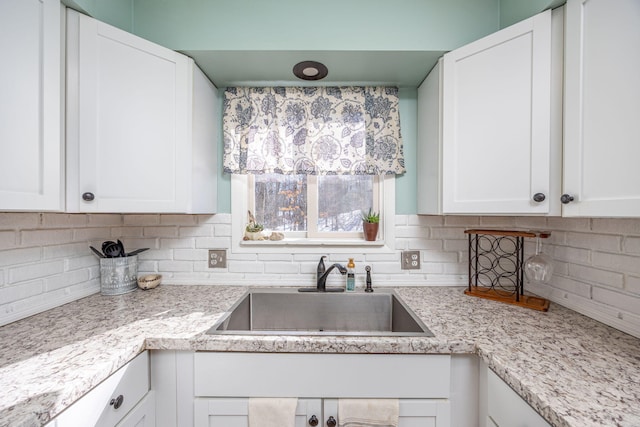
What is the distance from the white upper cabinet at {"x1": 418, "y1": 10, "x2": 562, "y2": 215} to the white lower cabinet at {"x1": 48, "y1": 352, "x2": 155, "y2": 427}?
1.41 m

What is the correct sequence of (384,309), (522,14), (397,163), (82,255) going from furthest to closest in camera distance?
(397,163) < (384,309) < (82,255) < (522,14)

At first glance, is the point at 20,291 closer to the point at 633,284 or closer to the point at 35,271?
the point at 35,271

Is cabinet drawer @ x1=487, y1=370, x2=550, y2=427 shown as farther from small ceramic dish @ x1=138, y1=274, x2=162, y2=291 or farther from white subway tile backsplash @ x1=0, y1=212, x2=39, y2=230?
white subway tile backsplash @ x1=0, y1=212, x2=39, y2=230

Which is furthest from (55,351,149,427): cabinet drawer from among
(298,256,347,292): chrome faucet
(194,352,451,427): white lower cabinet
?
(298,256,347,292): chrome faucet

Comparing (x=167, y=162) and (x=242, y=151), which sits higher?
(x=242, y=151)

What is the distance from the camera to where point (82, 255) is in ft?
4.64

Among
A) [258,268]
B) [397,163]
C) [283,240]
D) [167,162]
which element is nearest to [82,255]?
[167,162]

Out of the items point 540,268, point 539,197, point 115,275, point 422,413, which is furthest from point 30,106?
point 540,268

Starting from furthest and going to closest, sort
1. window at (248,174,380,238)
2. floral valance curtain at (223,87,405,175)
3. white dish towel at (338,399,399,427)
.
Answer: window at (248,174,380,238)
floral valance curtain at (223,87,405,175)
white dish towel at (338,399,399,427)

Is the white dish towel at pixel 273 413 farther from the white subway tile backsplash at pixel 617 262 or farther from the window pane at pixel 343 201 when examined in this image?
the white subway tile backsplash at pixel 617 262

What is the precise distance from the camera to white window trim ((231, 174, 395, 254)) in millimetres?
1649

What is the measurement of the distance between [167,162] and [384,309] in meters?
1.34

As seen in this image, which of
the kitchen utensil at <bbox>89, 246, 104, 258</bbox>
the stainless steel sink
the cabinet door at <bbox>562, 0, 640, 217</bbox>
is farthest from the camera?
the stainless steel sink

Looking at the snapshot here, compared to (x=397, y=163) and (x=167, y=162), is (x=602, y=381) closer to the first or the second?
(x=397, y=163)
